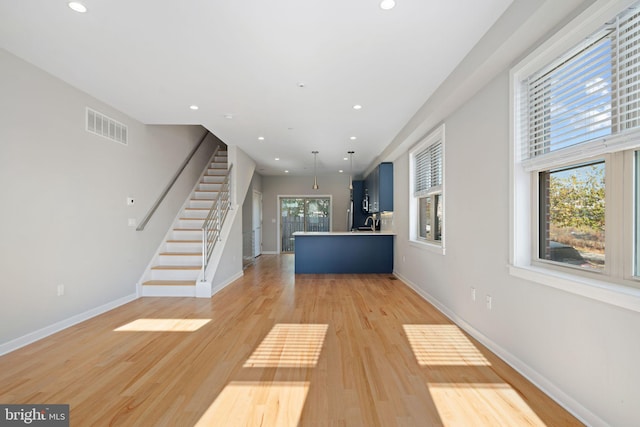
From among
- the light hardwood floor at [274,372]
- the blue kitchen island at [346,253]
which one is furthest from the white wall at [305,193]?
the light hardwood floor at [274,372]

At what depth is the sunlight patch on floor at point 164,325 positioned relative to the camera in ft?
10.4

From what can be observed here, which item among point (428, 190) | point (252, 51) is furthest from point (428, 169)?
point (252, 51)

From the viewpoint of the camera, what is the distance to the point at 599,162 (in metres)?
1.74

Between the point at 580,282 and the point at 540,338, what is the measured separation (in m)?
0.58

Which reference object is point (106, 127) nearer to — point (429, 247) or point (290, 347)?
point (290, 347)

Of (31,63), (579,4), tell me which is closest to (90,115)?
(31,63)

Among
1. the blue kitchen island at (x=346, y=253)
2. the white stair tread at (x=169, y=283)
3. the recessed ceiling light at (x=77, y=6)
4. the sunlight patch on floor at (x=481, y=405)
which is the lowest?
the sunlight patch on floor at (x=481, y=405)

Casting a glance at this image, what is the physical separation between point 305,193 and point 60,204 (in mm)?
7424

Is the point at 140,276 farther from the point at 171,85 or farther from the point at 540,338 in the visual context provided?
the point at 540,338

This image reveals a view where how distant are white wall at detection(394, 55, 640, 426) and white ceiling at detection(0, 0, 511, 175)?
0.74 metres

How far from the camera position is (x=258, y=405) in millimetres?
1862

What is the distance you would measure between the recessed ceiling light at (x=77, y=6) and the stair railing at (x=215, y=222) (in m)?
3.10

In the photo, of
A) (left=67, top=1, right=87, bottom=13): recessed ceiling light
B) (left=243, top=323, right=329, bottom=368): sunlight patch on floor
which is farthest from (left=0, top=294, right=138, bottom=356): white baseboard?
(left=67, top=1, right=87, bottom=13): recessed ceiling light

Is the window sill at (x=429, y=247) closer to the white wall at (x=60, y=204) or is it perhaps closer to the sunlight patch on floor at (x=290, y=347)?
the sunlight patch on floor at (x=290, y=347)
